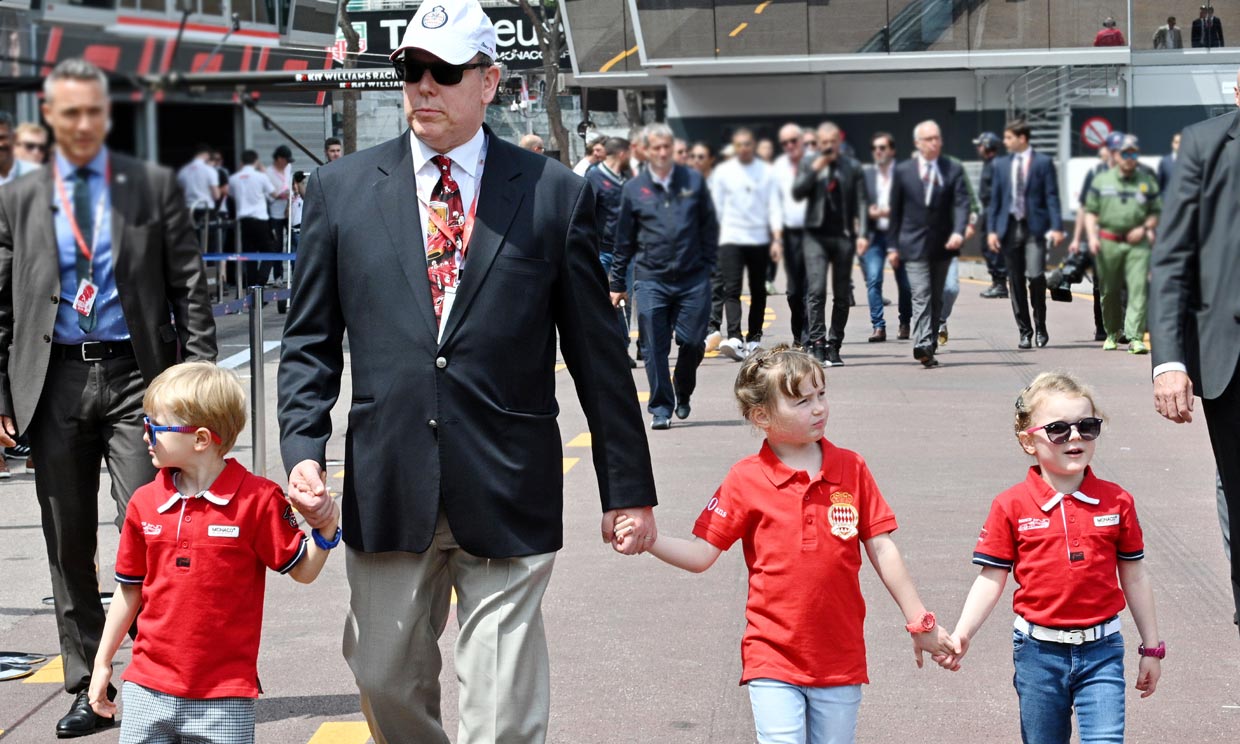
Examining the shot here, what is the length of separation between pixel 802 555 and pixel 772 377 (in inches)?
15.7

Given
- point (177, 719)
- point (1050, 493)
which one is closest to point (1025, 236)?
point (1050, 493)

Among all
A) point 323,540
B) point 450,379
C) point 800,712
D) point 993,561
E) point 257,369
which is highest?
point 450,379

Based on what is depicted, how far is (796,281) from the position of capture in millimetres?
13961

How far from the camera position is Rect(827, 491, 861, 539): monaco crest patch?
12.7ft

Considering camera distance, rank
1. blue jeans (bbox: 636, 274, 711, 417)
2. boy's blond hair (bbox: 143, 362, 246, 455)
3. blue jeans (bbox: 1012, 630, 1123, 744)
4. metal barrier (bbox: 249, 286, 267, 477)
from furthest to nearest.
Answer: blue jeans (bbox: 636, 274, 711, 417) → metal barrier (bbox: 249, 286, 267, 477) → blue jeans (bbox: 1012, 630, 1123, 744) → boy's blond hair (bbox: 143, 362, 246, 455)

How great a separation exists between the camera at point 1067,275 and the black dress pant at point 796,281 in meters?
1.99

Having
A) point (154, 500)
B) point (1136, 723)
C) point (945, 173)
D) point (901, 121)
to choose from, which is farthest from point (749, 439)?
point (154, 500)

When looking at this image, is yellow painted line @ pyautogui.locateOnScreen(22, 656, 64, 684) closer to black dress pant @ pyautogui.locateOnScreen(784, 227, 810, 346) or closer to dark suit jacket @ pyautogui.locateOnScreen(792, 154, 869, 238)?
dark suit jacket @ pyautogui.locateOnScreen(792, 154, 869, 238)

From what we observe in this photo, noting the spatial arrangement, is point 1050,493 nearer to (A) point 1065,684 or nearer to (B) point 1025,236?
(A) point 1065,684

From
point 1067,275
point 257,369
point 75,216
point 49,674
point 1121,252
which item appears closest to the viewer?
point 75,216

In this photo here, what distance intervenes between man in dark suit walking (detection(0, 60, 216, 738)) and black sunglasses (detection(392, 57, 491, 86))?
0.64 m

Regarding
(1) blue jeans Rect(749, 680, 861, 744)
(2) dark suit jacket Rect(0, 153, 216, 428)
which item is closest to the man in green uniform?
(1) blue jeans Rect(749, 680, 861, 744)

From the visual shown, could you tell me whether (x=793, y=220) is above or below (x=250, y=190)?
above

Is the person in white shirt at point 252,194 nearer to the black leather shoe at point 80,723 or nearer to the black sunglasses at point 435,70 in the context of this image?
the black sunglasses at point 435,70
